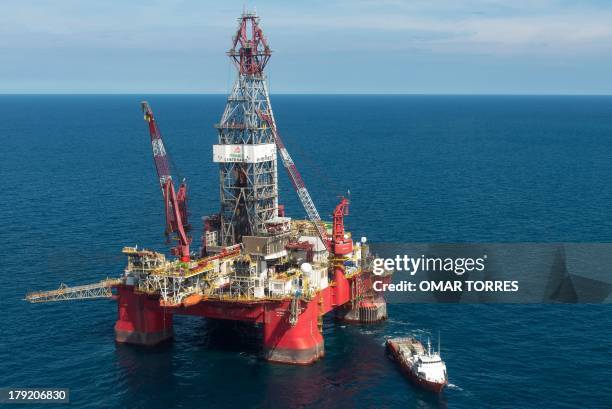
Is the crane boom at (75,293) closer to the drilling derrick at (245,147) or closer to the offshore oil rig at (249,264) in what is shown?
the offshore oil rig at (249,264)

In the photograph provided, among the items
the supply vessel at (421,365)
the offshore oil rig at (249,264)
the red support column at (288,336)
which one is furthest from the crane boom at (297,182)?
the supply vessel at (421,365)

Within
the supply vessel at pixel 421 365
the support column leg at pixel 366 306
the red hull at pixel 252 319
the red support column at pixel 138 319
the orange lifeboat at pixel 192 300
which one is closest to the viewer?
the supply vessel at pixel 421 365

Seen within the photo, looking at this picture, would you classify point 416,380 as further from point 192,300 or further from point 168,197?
point 168,197

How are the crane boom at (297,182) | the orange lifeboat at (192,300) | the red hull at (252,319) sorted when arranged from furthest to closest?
the crane boom at (297,182)
the red hull at (252,319)
the orange lifeboat at (192,300)

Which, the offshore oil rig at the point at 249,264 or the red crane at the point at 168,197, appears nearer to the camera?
the offshore oil rig at the point at 249,264

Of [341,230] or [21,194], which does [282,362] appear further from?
[21,194]

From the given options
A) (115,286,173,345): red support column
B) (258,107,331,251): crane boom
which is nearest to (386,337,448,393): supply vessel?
(258,107,331,251): crane boom

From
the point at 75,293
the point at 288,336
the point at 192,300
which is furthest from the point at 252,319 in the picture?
the point at 75,293

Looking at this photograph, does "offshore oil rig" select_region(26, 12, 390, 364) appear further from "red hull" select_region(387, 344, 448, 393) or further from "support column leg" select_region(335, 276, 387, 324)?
"red hull" select_region(387, 344, 448, 393)
